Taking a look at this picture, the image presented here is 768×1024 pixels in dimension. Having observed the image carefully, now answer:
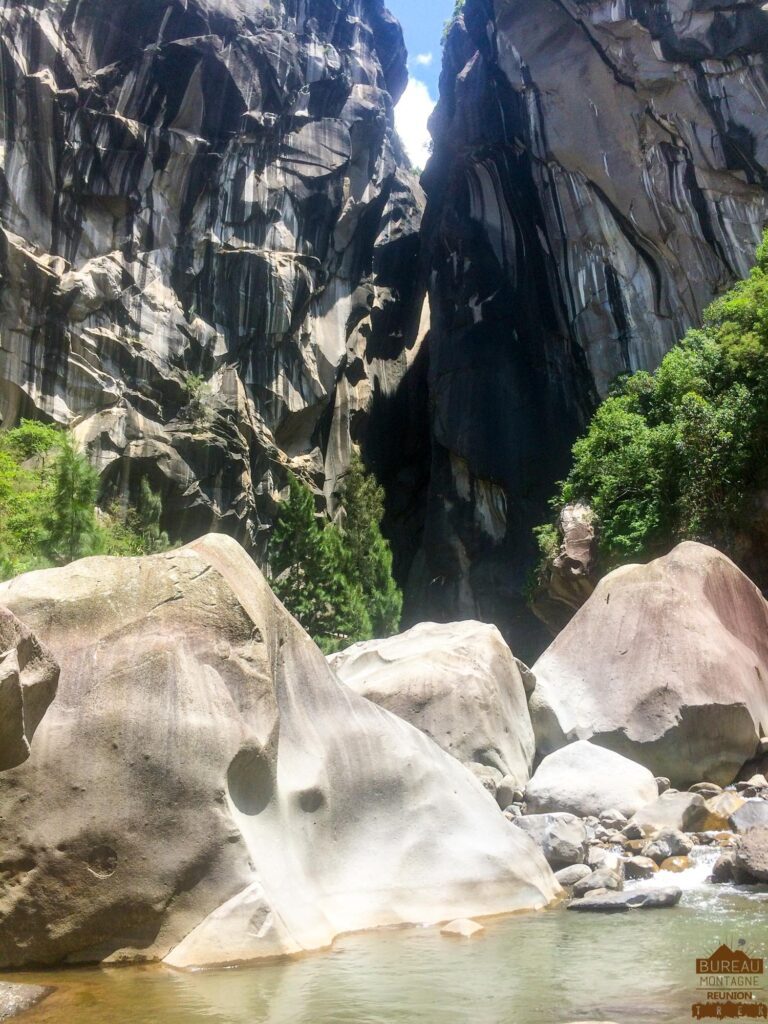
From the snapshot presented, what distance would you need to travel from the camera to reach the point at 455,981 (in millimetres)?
4613

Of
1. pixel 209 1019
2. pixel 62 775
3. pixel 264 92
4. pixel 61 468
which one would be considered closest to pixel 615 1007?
pixel 209 1019

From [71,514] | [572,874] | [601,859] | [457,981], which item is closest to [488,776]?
[601,859]

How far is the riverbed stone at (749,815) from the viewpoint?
8.07 meters

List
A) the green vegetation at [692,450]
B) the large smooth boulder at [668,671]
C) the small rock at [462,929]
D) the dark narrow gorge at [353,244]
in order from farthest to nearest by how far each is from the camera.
Result: the dark narrow gorge at [353,244] < the green vegetation at [692,450] < the large smooth boulder at [668,671] < the small rock at [462,929]

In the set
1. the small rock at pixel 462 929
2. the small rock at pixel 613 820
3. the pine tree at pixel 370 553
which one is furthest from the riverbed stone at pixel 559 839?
the pine tree at pixel 370 553

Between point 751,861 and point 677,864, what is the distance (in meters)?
0.85

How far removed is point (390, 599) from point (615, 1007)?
29.7 m

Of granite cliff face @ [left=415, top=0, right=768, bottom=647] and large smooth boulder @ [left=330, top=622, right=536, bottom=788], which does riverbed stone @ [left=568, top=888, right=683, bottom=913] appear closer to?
large smooth boulder @ [left=330, top=622, right=536, bottom=788]

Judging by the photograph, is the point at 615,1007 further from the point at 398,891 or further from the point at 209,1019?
the point at 398,891

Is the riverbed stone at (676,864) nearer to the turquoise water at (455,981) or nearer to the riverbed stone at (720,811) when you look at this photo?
the riverbed stone at (720,811)

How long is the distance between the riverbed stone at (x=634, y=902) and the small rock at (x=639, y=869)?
39.1 inches

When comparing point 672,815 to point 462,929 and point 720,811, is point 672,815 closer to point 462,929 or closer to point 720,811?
point 720,811

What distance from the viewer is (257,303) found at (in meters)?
35.1

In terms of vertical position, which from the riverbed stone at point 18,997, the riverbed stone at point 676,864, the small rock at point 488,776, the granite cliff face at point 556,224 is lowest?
the riverbed stone at point 676,864
